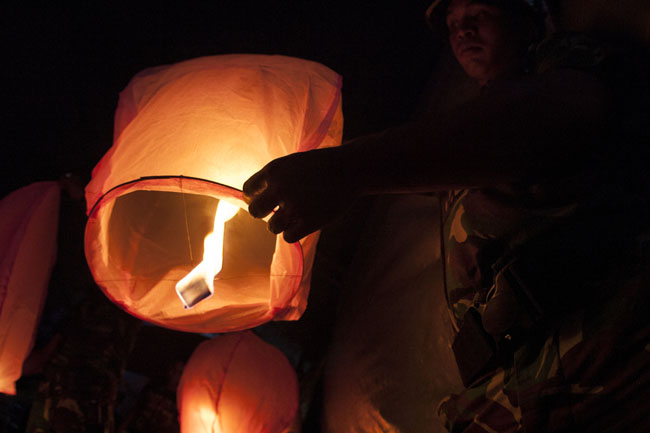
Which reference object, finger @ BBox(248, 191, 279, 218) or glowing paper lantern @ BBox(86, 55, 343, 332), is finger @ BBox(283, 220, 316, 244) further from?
glowing paper lantern @ BBox(86, 55, 343, 332)

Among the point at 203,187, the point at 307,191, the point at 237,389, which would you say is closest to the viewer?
the point at 307,191

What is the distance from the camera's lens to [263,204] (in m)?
0.68

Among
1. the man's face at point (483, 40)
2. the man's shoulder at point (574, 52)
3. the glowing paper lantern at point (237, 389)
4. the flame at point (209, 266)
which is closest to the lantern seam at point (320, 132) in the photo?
the flame at point (209, 266)

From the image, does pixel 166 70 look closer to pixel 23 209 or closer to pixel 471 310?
pixel 23 209

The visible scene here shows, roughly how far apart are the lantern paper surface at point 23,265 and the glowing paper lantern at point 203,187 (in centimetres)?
61

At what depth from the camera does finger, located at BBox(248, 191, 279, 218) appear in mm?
672

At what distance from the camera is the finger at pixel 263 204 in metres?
0.67

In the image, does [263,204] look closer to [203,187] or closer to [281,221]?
[281,221]

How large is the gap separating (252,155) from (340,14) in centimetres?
116

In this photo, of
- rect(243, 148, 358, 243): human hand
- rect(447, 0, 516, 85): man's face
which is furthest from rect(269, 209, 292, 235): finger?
rect(447, 0, 516, 85): man's face

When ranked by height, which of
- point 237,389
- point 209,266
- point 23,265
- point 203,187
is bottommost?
point 237,389

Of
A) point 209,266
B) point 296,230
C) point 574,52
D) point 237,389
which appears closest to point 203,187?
point 209,266

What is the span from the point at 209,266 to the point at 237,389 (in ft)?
2.44

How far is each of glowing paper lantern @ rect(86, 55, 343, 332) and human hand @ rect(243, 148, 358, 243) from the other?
25 centimetres
